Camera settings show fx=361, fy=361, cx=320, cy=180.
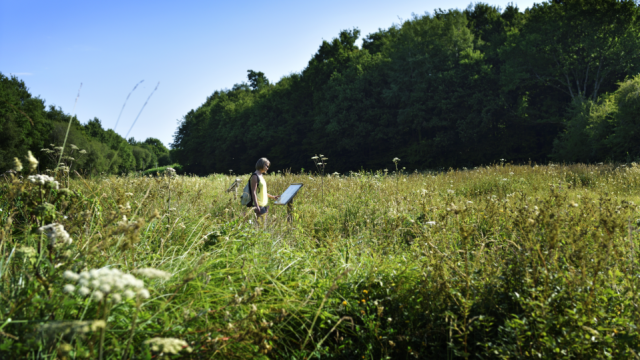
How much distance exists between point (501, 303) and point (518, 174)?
31.4 feet

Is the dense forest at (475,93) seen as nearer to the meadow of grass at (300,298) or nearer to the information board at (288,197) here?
the information board at (288,197)

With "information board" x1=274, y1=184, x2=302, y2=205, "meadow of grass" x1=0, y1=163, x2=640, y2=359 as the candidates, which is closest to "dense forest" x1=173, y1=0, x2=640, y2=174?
"information board" x1=274, y1=184, x2=302, y2=205

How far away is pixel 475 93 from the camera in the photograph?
25875 mm

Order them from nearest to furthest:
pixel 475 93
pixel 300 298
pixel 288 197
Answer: pixel 300 298 < pixel 288 197 < pixel 475 93

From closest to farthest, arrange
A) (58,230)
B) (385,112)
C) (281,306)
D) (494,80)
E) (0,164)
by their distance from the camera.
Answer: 1. (58,230)
2. (281,306)
3. (0,164)
4. (494,80)
5. (385,112)

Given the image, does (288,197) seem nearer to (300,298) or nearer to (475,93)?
(300,298)

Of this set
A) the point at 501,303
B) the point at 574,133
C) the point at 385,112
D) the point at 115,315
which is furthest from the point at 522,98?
the point at 115,315

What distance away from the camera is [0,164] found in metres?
21.7

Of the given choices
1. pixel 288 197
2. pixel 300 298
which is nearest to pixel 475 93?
pixel 288 197

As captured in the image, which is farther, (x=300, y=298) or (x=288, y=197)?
(x=288, y=197)

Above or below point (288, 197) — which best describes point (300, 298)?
below

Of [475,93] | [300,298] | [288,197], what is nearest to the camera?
[300,298]

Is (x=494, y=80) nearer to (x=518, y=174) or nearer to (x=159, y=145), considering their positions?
(x=518, y=174)

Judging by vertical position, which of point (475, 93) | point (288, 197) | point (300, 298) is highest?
point (475, 93)
